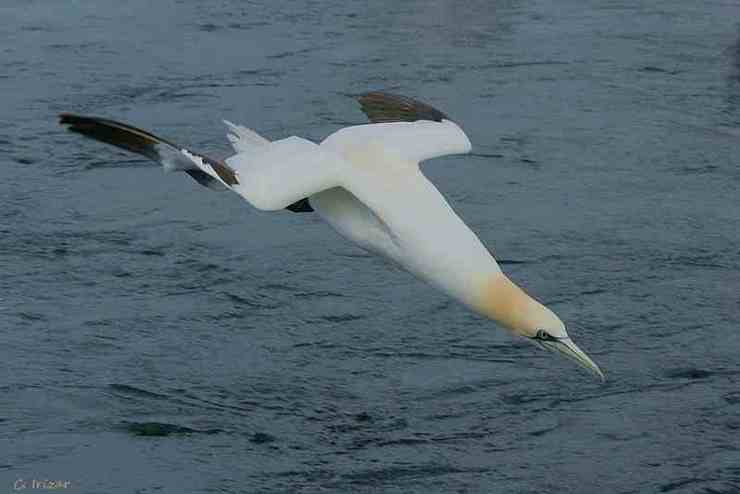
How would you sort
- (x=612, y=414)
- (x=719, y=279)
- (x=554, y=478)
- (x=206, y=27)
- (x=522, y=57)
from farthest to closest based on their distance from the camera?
(x=206, y=27), (x=522, y=57), (x=719, y=279), (x=612, y=414), (x=554, y=478)

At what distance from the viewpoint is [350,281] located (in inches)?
335

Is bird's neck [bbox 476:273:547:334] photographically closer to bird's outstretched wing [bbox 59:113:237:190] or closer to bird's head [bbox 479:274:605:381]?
bird's head [bbox 479:274:605:381]

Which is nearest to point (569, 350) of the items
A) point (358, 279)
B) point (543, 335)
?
point (543, 335)

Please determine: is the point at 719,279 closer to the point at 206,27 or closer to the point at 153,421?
the point at 153,421

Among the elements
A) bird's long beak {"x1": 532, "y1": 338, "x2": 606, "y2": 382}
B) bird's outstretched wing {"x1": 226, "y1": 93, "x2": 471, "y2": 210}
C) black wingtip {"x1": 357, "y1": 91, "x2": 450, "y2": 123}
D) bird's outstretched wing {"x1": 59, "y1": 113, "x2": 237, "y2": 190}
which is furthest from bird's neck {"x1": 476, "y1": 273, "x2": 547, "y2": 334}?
black wingtip {"x1": 357, "y1": 91, "x2": 450, "y2": 123}

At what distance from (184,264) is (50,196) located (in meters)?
1.20

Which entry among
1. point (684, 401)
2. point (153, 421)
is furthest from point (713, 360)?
point (153, 421)

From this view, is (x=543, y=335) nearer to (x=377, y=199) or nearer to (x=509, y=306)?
(x=509, y=306)

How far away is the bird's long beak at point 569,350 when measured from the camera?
22.2ft

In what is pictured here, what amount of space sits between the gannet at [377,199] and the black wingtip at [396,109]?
2.66 ft

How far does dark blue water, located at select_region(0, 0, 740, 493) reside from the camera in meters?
6.71

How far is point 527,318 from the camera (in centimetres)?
682

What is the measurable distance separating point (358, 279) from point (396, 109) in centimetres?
86

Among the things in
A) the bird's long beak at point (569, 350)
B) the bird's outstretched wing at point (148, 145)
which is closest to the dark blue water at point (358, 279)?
the bird's long beak at point (569, 350)
